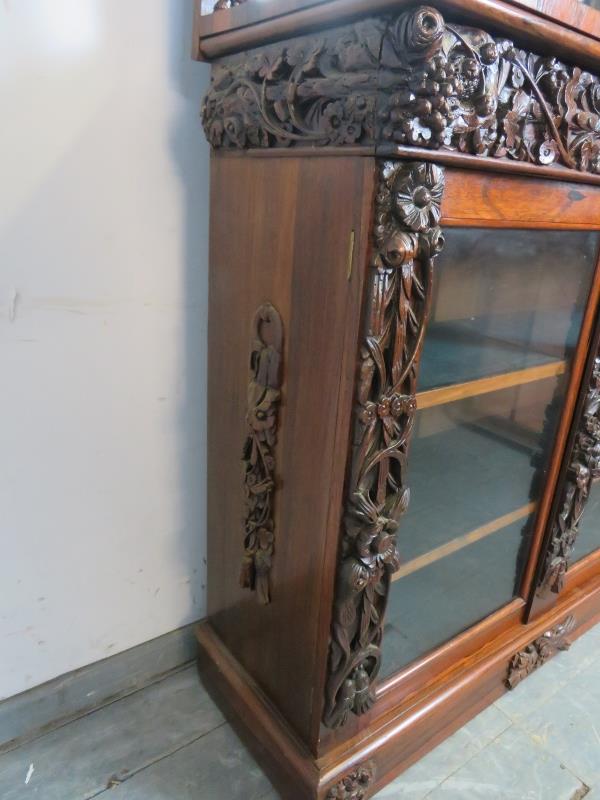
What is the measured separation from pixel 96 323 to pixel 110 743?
2.34ft

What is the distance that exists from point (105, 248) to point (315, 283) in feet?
1.14

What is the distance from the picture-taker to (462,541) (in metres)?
0.97

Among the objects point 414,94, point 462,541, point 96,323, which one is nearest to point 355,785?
point 462,541

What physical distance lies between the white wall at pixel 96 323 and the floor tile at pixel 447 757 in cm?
52

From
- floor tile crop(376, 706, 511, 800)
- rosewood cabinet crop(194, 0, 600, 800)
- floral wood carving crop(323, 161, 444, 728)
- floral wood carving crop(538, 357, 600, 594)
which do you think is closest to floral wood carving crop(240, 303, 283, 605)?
rosewood cabinet crop(194, 0, 600, 800)

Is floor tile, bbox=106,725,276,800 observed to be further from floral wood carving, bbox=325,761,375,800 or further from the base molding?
floral wood carving, bbox=325,761,375,800

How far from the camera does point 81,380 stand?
0.87 meters

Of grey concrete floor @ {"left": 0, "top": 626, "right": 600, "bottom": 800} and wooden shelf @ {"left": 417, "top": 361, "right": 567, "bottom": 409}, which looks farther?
grey concrete floor @ {"left": 0, "top": 626, "right": 600, "bottom": 800}

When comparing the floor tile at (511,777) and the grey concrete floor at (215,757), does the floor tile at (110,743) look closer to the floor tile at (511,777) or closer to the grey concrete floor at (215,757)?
the grey concrete floor at (215,757)

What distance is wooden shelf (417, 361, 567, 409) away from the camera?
30.5 inches

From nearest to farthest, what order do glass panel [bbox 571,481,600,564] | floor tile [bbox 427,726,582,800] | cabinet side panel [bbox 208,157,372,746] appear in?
cabinet side panel [bbox 208,157,372,746] < floor tile [bbox 427,726,582,800] < glass panel [bbox 571,481,600,564]

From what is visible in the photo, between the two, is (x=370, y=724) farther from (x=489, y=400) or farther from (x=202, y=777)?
(x=489, y=400)

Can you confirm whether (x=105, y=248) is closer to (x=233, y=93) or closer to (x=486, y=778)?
(x=233, y=93)

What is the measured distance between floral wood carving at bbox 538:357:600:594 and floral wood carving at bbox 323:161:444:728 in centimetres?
44
